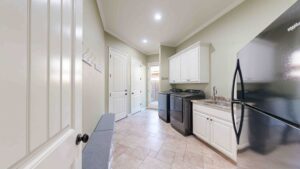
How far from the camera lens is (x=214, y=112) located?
7.80 ft

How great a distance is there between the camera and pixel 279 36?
77 cm

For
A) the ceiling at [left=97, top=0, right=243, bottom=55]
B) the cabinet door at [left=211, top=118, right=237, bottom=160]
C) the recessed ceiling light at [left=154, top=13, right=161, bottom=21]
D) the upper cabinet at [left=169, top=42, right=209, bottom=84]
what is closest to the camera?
the cabinet door at [left=211, top=118, right=237, bottom=160]

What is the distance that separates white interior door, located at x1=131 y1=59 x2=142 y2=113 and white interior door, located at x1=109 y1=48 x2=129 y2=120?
40 cm

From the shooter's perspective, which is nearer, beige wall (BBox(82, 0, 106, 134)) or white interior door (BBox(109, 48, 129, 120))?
beige wall (BBox(82, 0, 106, 134))

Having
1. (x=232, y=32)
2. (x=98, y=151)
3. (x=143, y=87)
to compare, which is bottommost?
(x=98, y=151)

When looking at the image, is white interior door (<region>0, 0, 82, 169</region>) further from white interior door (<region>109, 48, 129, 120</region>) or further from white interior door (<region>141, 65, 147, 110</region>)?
white interior door (<region>141, 65, 147, 110</region>)

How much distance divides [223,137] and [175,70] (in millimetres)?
2594

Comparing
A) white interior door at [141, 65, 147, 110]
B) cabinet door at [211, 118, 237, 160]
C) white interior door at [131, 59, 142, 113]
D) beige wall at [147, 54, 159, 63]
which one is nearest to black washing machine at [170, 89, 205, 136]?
cabinet door at [211, 118, 237, 160]

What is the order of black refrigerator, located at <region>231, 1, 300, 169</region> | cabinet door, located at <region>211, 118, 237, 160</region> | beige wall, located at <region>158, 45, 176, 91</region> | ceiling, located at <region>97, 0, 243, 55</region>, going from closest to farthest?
1. black refrigerator, located at <region>231, 1, 300, 169</region>
2. cabinet door, located at <region>211, 118, 237, 160</region>
3. ceiling, located at <region>97, 0, 243, 55</region>
4. beige wall, located at <region>158, 45, 176, 91</region>

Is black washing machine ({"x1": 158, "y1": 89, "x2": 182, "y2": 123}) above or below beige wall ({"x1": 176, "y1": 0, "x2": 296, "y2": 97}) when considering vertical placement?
below

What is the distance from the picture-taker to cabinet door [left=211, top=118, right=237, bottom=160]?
2008 millimetres

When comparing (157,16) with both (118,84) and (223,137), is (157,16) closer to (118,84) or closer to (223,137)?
(118,84)

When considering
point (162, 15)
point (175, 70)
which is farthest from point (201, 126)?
A: point (162, 15)

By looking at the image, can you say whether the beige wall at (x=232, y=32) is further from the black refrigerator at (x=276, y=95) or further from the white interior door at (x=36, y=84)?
the white interior door at (x=36, y=84)
